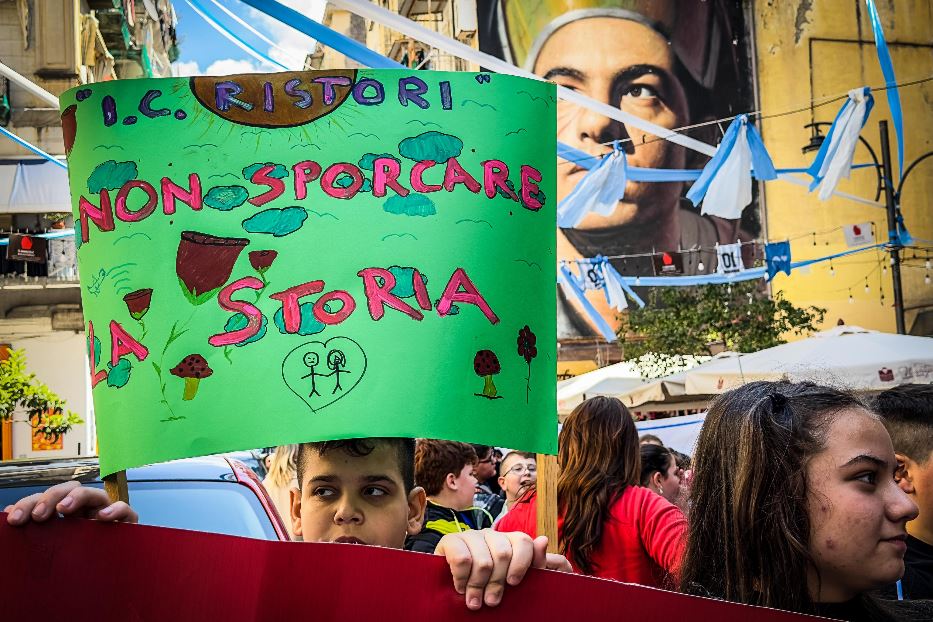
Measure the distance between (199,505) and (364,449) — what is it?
1164 mm

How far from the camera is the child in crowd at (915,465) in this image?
135 inches

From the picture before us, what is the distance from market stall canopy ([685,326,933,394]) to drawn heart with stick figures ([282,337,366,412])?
8086 mm

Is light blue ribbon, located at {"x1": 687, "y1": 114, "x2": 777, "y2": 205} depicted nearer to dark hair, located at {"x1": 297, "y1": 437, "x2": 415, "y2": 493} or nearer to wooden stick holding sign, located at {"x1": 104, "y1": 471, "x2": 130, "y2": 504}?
dark hair, located at {"x1": 297, "y1": 437, "x2": 415, "y2": 493}

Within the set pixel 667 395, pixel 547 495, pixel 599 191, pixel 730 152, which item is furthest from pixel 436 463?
pixel 667 395

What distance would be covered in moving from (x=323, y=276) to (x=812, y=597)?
120 centimetres

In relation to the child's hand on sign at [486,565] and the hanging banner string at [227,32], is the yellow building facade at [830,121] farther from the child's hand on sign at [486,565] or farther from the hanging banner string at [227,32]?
the child's hand on sign at [486,565]

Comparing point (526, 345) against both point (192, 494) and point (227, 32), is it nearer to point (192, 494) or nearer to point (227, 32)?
point (192, 494)

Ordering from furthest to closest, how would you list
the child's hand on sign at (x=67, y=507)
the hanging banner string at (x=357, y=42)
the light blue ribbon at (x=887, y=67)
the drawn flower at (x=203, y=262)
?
the light blue ribbon at (x=887, y=67) < the hanging banner string at (x=357, y=42) < the drawn flower at (x=203, y=262) < the child's hand on sign at (x=67, y=507)

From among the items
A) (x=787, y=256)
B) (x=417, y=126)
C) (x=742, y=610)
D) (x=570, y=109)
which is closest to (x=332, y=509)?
(x=417, y=126)

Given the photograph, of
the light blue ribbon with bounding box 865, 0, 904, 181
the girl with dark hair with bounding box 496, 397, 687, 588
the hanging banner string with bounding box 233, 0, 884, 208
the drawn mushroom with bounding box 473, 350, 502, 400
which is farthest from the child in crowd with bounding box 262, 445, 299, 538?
the light blue ribbon with bounding box 865, 0, 904, 181

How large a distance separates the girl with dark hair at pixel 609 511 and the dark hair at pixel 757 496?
152 centimetres

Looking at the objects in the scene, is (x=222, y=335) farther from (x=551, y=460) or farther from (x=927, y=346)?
(x=927, y=346)

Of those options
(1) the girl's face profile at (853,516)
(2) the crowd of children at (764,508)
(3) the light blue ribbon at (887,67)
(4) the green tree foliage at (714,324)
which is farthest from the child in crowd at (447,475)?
(4) the green tree foliage at (714,324)

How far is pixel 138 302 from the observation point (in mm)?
2562
